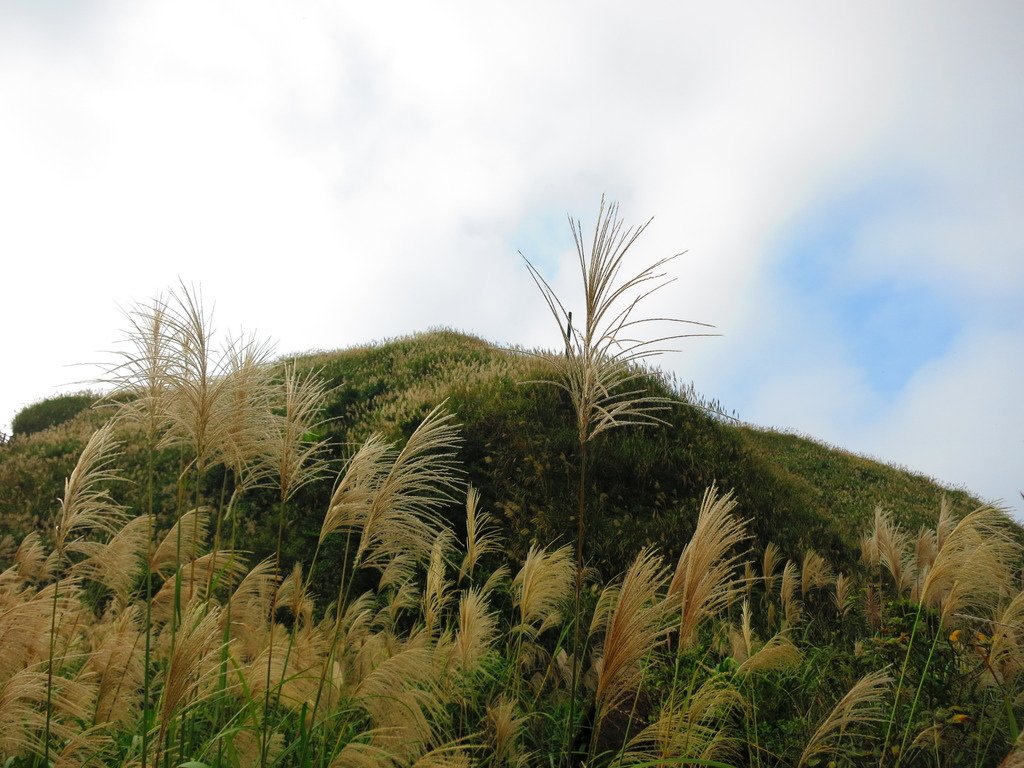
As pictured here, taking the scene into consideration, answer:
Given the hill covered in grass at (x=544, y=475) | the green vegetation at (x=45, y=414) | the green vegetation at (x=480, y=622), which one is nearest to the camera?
the green vegetation at (x=480, y=622)

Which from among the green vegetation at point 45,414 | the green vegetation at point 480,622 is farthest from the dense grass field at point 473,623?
the green vegetation at point 45,414

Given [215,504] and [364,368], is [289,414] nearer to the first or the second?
[215,504]

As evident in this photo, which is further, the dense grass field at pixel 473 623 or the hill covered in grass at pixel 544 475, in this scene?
the hill covered in grass at pixel 544 475

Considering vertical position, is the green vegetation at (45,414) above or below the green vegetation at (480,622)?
above

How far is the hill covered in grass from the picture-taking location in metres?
9.38

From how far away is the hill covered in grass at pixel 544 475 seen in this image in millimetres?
9383

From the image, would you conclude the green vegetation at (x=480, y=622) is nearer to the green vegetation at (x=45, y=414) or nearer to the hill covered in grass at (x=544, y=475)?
the hill covered in grass at (x=544, y=475)

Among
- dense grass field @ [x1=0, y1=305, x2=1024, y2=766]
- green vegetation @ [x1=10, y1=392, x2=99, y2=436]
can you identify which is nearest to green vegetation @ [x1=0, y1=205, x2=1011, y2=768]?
dense grass field @ [x1=0, y1=305, x2=1024, y2=766]

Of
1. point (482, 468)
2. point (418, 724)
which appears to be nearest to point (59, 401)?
point (482, 468)

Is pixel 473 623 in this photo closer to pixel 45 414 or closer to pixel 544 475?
pixel 544 475

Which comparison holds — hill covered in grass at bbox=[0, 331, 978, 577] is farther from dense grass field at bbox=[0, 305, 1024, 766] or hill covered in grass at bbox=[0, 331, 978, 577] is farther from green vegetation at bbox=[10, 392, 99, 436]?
green vegetation at bbox=[10, 392, 99, 436]

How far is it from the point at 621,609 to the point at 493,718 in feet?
5.83

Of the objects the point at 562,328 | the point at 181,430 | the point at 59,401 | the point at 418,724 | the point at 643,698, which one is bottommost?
the point at 643,698

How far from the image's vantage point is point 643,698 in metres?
5.27
